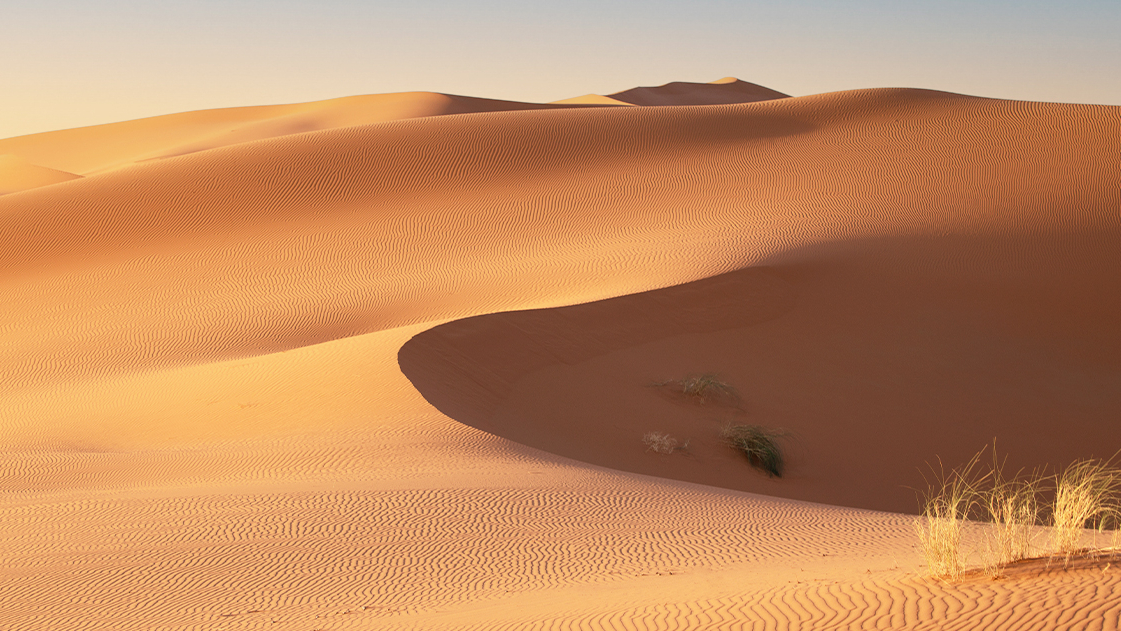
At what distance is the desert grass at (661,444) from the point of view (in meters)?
12.5

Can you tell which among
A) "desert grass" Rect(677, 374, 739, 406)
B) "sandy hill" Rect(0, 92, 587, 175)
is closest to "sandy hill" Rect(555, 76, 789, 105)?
"sandy hill" Rect(0, 92, 587, 175)

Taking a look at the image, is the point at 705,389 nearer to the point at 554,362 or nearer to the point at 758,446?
the point at 758,446

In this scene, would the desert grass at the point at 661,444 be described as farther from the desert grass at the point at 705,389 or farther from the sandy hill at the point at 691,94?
the sandy hill at the point at 691,94

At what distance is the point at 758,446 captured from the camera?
1257cm

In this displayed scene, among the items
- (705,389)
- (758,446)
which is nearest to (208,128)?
(705,389)

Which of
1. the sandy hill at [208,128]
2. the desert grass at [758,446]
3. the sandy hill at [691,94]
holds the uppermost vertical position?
the sandy hill at [691,94]

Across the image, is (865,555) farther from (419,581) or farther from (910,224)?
(910,224)

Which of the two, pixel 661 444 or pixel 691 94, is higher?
pixel 691 94

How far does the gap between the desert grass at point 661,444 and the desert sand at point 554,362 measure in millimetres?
154

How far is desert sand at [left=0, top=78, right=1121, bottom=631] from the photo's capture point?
249 inches

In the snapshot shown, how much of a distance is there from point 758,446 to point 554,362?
10.9ft

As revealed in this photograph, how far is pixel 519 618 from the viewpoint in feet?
17.6

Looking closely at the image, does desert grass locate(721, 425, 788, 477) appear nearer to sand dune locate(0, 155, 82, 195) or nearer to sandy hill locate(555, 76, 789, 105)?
sand dune locate(0, 155, 82, 195)

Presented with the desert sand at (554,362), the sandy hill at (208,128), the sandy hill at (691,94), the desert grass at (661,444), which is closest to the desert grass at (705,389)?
the desert sand at (554,362)
